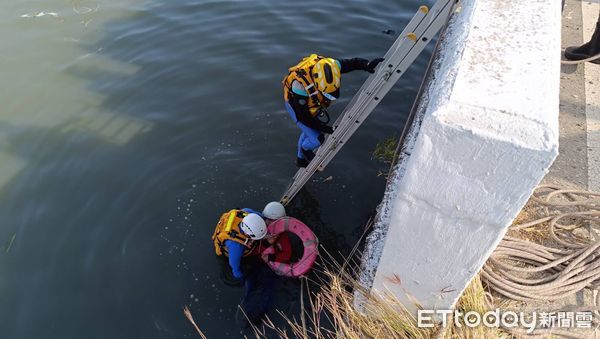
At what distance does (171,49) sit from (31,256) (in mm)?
4521

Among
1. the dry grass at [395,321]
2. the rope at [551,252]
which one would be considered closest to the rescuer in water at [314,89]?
the rope at [551,252]

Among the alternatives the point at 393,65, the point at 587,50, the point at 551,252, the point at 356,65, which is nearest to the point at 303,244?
the point at 356,65

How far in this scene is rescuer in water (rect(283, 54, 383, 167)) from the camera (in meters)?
5.10

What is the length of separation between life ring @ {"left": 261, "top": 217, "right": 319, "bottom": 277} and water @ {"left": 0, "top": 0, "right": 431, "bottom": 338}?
282 mm

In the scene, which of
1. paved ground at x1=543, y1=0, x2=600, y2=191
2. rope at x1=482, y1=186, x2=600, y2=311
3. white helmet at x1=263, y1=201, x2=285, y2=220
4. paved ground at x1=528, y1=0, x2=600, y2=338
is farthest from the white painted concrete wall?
white helmet at x1=263, y1=201, x2=285, y2=220

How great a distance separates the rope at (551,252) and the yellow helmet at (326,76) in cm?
250

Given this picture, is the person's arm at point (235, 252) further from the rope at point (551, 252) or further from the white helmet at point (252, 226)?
the rope at point (551, 252)

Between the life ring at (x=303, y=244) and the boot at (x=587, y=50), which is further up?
the boot at (x=587, y=50)

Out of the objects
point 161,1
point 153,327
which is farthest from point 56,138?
point 161,1

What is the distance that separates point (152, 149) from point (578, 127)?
5.43 m

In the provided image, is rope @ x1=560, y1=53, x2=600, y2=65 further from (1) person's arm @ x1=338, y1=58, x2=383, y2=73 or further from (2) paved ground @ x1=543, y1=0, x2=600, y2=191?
(1) person's arm @ x1=338, y1=58, x2=383, y2=73

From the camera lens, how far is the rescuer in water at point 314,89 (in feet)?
16.7

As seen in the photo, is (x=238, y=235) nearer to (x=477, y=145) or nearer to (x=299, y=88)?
(x=299, y=88)

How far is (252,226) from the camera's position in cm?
481
